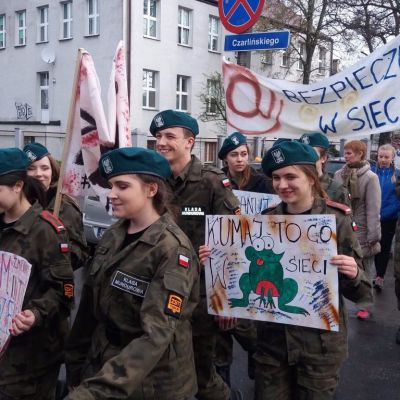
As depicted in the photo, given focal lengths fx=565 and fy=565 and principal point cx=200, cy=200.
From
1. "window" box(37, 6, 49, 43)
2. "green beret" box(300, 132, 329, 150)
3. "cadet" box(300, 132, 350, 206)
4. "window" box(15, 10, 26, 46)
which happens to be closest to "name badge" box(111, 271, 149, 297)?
"cadet" box(300, 132, 350, 206)

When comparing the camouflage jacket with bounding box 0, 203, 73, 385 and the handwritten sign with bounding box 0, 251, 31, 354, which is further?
the camouflage jacket with bounding box 0, 203, 73, 385

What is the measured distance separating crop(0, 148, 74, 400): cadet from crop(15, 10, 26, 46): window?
2826cm

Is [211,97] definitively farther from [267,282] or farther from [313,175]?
[267,282]

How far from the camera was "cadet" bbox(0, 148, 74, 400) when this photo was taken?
2.88 meters

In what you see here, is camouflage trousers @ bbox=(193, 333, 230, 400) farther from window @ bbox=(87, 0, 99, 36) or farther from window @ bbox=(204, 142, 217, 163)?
window @ bbox=(204, 142, 217, 163)

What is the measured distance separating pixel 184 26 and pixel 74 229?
24736 mm

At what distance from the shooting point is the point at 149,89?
2592cm

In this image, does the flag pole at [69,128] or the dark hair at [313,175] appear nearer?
the dark hair at [313,175]

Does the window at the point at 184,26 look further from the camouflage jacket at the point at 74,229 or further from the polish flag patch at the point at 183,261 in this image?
the polish flag patch at the point at 183,261

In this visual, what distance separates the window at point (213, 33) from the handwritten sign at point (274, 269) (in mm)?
26650

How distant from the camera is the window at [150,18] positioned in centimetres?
2522

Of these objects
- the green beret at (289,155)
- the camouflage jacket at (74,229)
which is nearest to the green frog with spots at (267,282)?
the green beret at (289,155)

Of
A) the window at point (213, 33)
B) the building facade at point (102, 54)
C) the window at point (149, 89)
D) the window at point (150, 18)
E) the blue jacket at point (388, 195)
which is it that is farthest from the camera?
the window at point (213, 33)

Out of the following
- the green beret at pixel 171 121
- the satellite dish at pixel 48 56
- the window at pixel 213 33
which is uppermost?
the window at pixel 213 33
